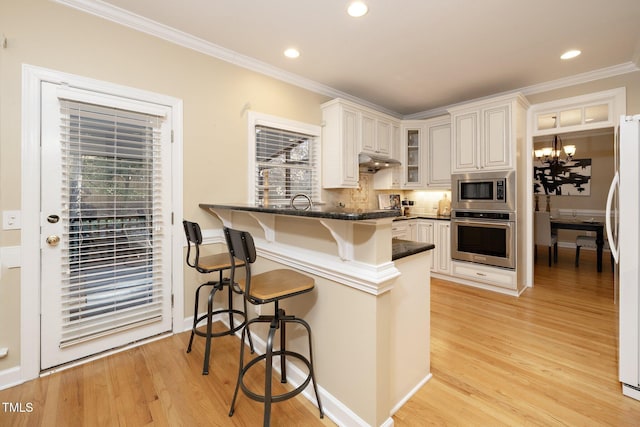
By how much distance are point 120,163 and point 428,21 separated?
109 inches

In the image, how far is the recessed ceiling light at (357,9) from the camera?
82.0 inches

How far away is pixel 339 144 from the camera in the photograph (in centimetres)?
358

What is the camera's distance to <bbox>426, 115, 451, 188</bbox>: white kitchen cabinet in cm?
425

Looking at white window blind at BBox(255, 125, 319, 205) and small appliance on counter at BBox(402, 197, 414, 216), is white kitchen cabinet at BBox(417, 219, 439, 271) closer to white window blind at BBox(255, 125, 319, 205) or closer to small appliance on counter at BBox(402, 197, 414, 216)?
small appliance on counter at BBox(402, 197, 414, 216)

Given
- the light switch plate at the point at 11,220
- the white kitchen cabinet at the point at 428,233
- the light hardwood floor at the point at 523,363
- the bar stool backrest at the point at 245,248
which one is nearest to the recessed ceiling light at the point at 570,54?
the white kitchen cabinet at the point at 428,233

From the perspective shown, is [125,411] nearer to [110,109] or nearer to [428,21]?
[110,109]

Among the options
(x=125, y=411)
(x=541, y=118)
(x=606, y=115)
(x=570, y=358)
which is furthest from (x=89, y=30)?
(x=606, y=115)

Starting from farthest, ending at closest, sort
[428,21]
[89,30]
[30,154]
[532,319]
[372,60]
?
[372,60]
[532,319]
[428,21]
[89,30]
[30,154]

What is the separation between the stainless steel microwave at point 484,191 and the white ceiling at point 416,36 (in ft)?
3.95

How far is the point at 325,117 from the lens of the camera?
12.1 feet

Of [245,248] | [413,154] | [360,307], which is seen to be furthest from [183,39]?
[413,154]

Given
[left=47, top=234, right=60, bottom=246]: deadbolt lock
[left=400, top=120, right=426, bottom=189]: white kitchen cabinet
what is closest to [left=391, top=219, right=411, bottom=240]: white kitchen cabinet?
[left=400, top=120, right=426, bottom=189]: white kitchen cabinet

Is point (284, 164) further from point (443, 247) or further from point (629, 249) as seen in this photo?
point (629, 249)

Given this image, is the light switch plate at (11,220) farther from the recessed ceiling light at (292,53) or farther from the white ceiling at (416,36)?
the recessed ceiling light at (292,53)
